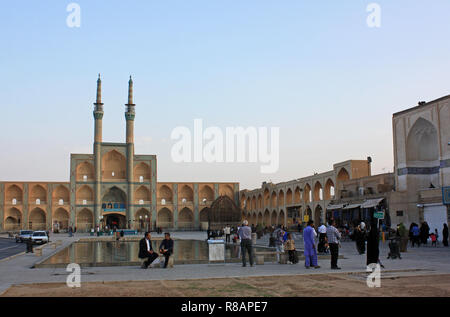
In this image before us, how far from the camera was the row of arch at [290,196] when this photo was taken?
35737 mm

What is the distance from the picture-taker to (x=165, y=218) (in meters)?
55.6

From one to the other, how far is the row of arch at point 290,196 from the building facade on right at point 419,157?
9.13 m

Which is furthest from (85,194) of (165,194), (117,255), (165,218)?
(117,255)

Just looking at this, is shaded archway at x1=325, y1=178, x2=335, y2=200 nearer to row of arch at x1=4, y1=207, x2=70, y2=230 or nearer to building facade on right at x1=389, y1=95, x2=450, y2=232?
building facade on right at x1=389, y1=95, x2=450, y2=232

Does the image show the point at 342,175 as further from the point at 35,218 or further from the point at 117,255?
the point at 35,218

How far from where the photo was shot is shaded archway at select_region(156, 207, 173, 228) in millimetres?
54812

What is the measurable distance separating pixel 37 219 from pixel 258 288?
48.8 metres

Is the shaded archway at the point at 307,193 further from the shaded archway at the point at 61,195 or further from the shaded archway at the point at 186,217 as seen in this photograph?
the shaded archway at the point at 61,195

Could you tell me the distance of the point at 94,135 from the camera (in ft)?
169

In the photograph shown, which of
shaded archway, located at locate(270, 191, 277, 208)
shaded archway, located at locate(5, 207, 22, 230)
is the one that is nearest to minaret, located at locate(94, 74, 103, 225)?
shaded archway, located at locate(5, 207, 22, 230)

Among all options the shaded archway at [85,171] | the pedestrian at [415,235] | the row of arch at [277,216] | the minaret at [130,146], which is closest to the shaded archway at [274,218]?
the row of arch at [277,216]

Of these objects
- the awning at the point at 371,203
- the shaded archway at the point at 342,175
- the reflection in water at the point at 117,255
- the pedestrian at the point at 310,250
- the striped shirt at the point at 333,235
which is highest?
the shaded archway at the point at 342,175
